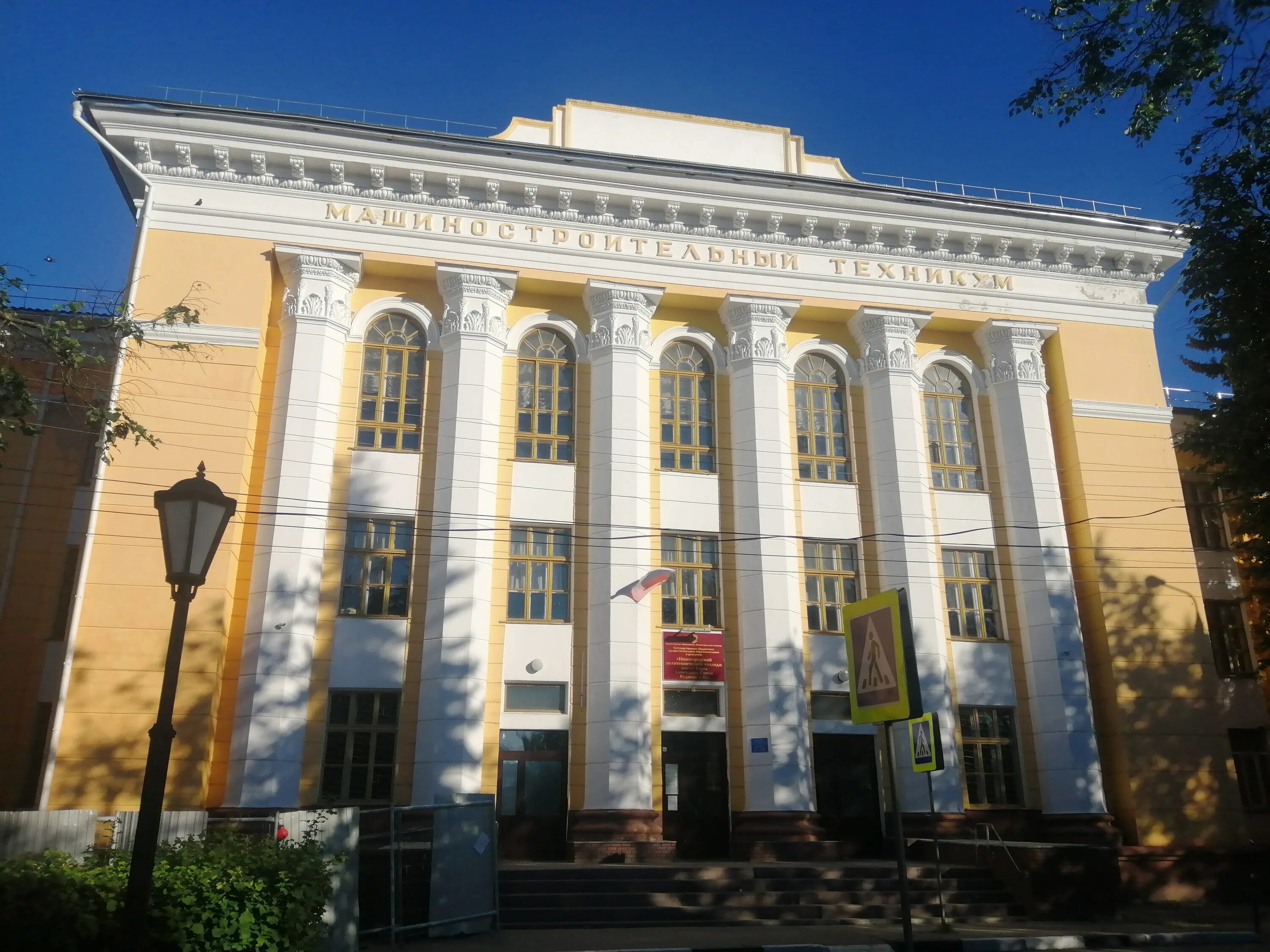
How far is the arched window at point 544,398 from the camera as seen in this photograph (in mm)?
20562

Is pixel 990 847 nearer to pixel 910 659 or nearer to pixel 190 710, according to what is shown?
pixel 910 659

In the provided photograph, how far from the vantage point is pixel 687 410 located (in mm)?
21625

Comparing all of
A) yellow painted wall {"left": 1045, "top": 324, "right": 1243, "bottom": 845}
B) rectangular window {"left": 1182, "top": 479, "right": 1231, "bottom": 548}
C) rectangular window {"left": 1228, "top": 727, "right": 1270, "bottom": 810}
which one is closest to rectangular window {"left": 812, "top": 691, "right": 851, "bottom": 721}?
yellow painted wall {"left": 1045, "top": 324, "right": 1243, "bottom": 845}

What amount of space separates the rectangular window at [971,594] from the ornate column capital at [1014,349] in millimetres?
3984

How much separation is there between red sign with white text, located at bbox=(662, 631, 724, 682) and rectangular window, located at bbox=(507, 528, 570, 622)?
2.00 metres

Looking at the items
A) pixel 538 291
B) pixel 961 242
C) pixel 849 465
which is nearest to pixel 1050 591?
pixel 849 465

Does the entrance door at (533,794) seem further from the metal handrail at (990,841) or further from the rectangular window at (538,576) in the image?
the metal handrail at (990,841)

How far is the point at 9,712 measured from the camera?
1881 cm

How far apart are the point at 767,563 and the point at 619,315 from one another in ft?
19.0

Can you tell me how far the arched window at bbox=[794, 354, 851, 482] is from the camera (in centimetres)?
2170

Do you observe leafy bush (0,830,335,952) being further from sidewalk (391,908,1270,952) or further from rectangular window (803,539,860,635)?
rectangular window (803,539,860,635)

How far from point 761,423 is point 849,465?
232 centimetres

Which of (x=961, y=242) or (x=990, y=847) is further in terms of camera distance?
(x=961, y=242)

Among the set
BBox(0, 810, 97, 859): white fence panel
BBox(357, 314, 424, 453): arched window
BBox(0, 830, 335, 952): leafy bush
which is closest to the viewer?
BBox(0, 830, 335, 952): leafy bush
